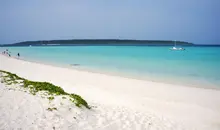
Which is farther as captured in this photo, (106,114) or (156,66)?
(156,66)

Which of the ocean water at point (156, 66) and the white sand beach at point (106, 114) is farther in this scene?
the ocean water at point (156, 66)

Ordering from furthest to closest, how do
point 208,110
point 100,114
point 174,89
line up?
point 174,89 → point 208,110 → point 100,114

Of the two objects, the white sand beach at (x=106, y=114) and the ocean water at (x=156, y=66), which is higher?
the white sand beach at (x=106, y=114)

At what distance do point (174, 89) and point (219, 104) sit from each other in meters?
3.47

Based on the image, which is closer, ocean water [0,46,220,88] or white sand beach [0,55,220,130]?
white sand beach [0,55,220,130]

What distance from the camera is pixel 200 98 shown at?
11945 mm

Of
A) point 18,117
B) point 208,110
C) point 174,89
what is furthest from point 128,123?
point 174,89

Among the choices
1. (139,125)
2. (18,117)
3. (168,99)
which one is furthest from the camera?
A: (168,99)

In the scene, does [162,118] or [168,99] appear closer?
[162,118]

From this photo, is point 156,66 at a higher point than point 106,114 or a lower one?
lower

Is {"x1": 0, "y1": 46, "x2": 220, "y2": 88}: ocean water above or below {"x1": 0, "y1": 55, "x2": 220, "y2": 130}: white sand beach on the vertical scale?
below

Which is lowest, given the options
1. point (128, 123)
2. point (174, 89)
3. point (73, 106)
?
point (174, 89)

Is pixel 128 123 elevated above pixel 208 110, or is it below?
above

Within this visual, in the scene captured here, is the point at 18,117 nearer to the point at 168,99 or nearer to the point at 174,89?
the point at 168,99
